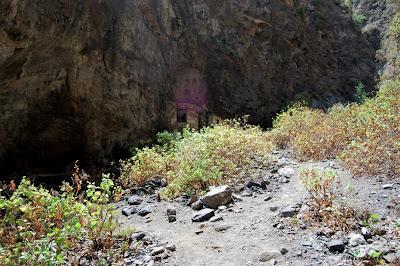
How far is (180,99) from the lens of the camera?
41.8 ft

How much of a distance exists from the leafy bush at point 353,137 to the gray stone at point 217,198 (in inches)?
87.1

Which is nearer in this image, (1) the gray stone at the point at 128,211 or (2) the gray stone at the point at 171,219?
(2) the gray stone at the point at 171,219

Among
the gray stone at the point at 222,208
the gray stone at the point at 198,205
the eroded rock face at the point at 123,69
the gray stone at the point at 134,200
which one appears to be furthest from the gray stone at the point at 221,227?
the eroded rock face at the point at 123,69

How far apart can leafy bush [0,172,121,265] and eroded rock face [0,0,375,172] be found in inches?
184

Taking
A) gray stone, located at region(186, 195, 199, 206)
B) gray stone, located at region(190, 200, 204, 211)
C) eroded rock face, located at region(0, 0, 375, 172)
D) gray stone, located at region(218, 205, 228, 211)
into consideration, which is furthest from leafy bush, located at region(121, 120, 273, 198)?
eroded rock face, located at region(0, 0, 375, 172)

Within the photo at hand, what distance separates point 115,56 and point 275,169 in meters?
5.25

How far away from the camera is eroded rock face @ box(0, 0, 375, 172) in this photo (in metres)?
8.64

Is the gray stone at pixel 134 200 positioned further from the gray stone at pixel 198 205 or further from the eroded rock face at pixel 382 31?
the eroded rock face at pixel 382 31

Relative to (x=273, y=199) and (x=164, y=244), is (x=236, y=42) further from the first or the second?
(x=164, y=244)

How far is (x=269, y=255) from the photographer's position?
421cm

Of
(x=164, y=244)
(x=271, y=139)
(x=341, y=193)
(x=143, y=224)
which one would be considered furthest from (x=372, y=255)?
(x=271, y=139)

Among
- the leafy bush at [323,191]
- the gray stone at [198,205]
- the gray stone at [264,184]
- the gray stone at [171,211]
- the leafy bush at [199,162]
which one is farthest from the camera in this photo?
the leafy bush at [199,162]

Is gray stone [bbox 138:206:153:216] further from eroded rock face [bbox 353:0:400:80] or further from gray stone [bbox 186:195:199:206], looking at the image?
eroded rock face [bbox 353:0:400:80]

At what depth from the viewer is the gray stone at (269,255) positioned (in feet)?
13.7
